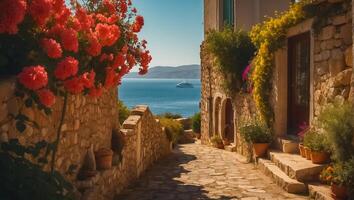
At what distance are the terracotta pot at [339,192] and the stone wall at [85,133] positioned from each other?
3017mm

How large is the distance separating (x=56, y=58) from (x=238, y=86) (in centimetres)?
935

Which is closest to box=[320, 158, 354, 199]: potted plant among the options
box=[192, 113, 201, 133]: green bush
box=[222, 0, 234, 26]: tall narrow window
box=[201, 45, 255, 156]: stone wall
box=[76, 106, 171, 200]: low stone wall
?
box=[76, 106, 171, 200]: low stone wall

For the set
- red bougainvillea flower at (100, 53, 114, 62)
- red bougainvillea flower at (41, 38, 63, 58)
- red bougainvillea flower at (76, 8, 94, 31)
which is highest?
red bougainvillea flower at (76, 8, 94, 31)

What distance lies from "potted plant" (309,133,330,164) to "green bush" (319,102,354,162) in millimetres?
973

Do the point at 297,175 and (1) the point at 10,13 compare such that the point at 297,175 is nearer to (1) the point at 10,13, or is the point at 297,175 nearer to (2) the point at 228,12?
(1) the point at 10,13

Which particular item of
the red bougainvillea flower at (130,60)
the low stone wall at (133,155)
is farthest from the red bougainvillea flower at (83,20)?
the low stone wall at (133,155)

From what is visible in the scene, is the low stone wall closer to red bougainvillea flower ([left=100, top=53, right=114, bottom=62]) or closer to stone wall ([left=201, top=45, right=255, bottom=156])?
red bougainvillea flower ([left=100, top=53, right=114, bottom=62])

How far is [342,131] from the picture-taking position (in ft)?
17.0

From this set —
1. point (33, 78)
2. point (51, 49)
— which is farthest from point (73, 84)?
point (33, 78)

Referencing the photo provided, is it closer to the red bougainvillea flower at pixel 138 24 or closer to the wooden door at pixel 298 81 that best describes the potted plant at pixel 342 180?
the wooden door at pixel 298 81

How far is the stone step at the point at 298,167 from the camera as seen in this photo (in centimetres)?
624

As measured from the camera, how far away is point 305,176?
20.5 ft

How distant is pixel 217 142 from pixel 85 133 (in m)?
9.59

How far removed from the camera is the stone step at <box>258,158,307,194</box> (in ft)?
20.2
